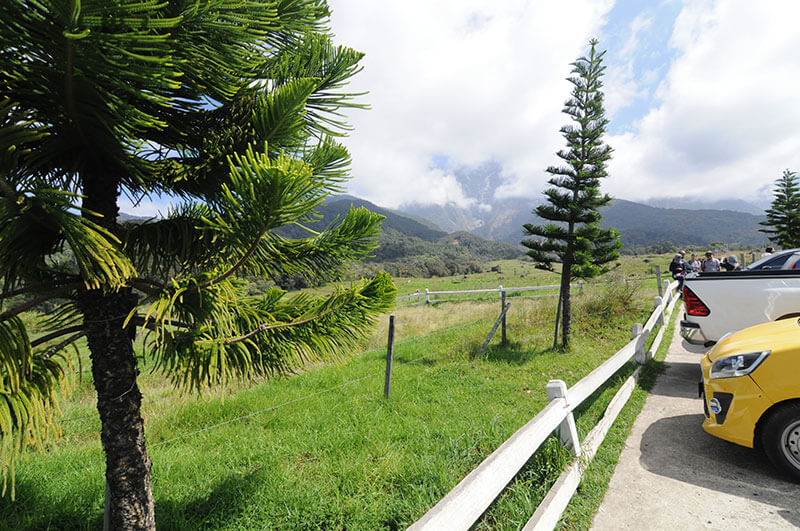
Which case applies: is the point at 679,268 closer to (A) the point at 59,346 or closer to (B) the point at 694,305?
(B) the point at 694,305

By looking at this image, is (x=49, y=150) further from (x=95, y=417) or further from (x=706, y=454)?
(x=95, y=417)

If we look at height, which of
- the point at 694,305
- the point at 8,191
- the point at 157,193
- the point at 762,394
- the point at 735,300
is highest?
the point at 157,193

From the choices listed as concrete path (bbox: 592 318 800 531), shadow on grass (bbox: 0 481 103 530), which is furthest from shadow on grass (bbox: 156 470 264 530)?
concrete path (bbox: 592 318 800 531)

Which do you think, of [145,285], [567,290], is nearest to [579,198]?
[567,290]

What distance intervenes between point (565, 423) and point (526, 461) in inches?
36.8

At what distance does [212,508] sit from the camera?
2.95 m

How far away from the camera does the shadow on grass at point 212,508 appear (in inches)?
110

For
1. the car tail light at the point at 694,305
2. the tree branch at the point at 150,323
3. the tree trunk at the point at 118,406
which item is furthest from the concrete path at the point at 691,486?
the tree branch at the point at 150,323

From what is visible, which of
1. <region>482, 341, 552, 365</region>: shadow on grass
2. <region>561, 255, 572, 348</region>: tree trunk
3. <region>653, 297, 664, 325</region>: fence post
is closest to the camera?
<region>482, 341, 552, 365</region>: shadow on grass

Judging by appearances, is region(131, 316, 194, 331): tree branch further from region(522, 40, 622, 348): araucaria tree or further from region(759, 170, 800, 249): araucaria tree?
region(759, 170, 800, 249): araucaria tree

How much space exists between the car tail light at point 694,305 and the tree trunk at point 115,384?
753cm

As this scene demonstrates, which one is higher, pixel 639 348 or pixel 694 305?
pixel 694 305

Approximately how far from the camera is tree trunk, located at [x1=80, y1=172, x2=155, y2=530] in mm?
1439

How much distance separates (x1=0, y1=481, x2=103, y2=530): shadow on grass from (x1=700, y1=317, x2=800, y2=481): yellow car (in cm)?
591
